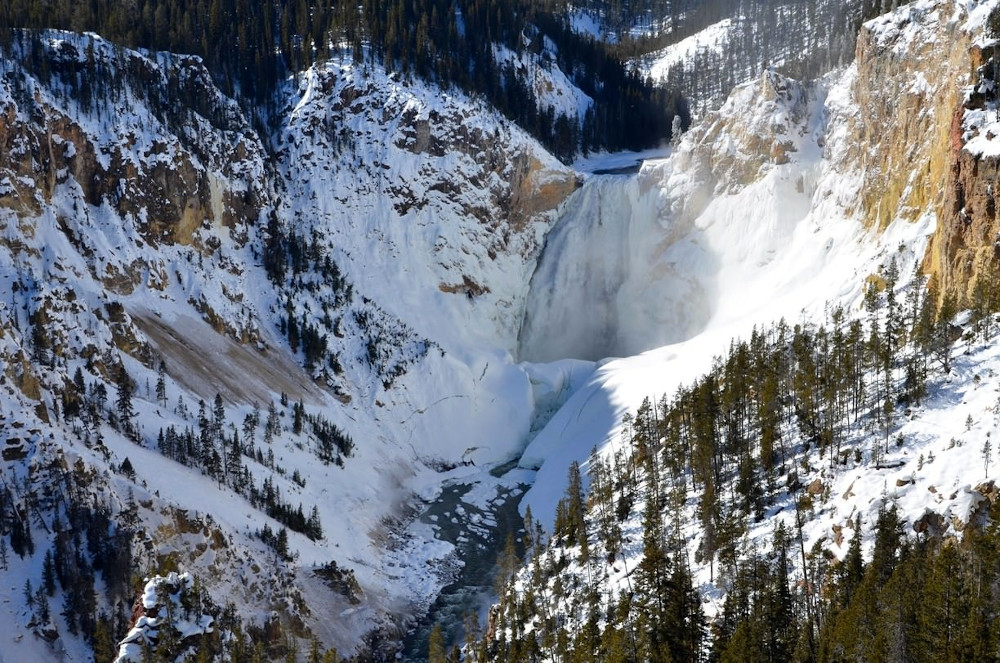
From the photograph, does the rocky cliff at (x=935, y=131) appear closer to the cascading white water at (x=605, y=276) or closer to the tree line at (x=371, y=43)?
the cascading white water at (x=605, y=276)

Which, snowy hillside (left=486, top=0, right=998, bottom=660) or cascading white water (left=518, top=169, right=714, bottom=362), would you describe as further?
cascading white water (left=518, top=169, right=714, bottom=362)

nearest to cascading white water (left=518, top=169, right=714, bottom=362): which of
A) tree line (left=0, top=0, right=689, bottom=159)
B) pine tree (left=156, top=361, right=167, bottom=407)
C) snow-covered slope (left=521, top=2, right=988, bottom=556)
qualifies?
snow-covered slope (left=521, top=2, right=988, bottom=556)

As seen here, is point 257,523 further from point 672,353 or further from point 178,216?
point 672,353

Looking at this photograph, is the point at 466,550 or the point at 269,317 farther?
the point at 269,317

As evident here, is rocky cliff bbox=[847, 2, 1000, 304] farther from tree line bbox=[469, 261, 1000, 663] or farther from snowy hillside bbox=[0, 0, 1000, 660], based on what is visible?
tree line bbox=[469, 261, 1000, 663]

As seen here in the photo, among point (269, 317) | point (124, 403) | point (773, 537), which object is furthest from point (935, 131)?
point (124, 403)

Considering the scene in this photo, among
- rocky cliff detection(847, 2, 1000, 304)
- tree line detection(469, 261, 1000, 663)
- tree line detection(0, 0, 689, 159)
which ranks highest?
tree line detection(0, 0, 689, 159)

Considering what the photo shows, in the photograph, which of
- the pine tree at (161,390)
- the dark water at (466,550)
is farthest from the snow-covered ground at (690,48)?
the pine tree at (161,390)

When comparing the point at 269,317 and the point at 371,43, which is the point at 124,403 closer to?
the point at 269,317
